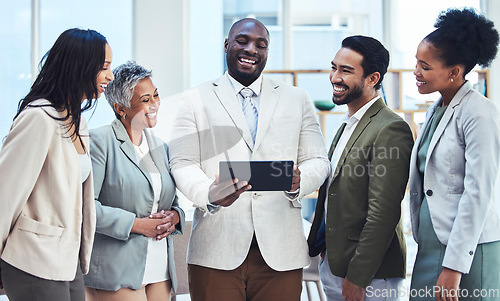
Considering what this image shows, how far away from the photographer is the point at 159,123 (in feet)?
17.2

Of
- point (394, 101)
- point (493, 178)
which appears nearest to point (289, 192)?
point (493, 178)

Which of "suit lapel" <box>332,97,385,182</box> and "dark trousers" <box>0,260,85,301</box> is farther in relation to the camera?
"suit lapel" <box>332,97,385,182</box>

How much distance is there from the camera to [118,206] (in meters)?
2.11

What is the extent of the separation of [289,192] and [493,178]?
0.74 metres

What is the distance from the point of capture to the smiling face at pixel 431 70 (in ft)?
6.59

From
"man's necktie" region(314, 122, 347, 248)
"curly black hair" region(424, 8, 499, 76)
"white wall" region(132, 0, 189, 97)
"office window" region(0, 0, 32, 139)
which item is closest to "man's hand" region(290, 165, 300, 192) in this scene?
"man's necktie" region(314, 122, 347, 248)

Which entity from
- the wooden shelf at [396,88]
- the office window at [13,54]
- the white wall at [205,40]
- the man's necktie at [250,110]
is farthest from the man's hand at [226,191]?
the office window at [13,54]

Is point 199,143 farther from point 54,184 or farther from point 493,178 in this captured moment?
point 493,178

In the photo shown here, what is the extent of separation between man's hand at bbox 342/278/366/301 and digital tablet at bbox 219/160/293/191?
0.51 meters

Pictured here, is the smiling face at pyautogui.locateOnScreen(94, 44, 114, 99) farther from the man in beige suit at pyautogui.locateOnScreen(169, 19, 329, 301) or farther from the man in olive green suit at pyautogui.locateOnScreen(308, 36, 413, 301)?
the man in olive green suit at pyautogui.locateOnScreen(308, 36, 413, 301)

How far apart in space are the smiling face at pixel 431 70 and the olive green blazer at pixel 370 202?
19 cm

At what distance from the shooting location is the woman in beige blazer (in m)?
1.57

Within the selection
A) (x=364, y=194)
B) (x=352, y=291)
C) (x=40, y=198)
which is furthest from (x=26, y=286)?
(x=364, y=194)

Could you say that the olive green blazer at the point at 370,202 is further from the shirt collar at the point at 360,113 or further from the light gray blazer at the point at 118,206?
the light gray blazer at the point at 118,206
